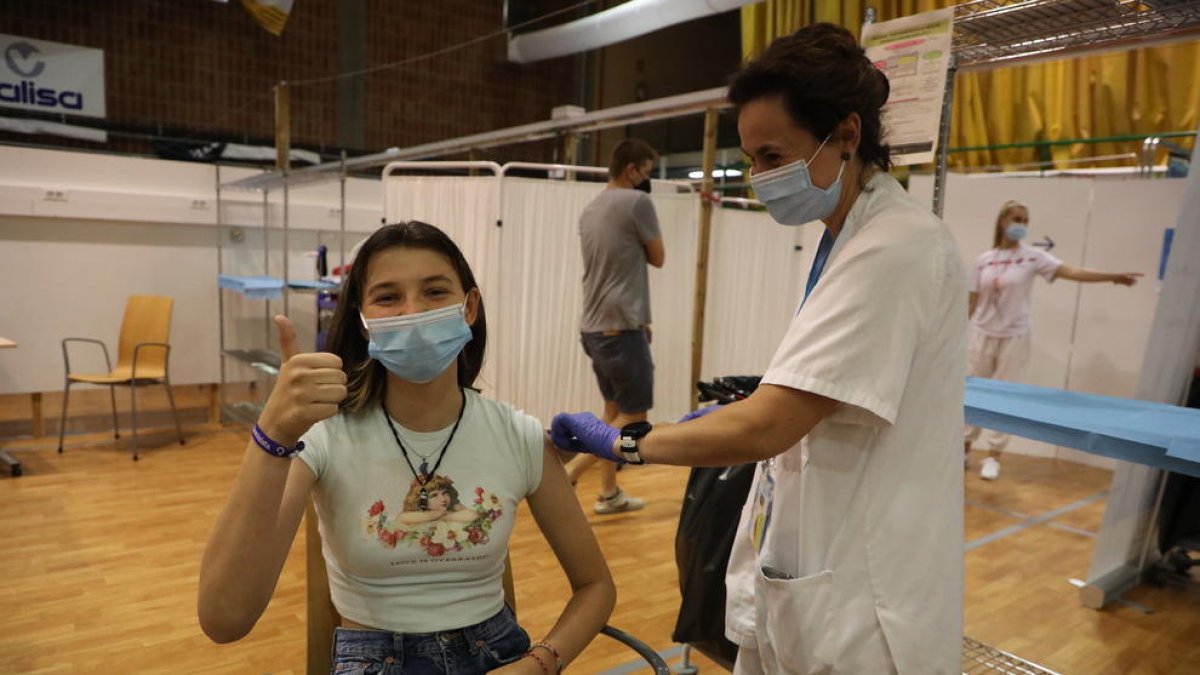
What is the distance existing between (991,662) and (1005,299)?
286cm

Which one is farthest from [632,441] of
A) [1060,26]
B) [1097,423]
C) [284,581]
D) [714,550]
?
[284,581]

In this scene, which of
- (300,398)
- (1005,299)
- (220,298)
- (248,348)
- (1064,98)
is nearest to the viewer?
(300,398)

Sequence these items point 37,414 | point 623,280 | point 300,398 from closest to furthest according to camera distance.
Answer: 1. point 300,398
2. point 623,280
3. point 37,414

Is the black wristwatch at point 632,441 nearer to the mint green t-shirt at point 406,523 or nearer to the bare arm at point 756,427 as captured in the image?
the bare arm at point 756,427

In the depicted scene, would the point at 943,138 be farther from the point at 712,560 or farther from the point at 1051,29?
the point at 712,560

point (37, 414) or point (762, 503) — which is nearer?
point (762, 503)

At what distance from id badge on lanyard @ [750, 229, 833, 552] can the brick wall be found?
5919mm

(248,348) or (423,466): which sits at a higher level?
(423,466)

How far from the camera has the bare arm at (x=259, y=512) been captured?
923 mm

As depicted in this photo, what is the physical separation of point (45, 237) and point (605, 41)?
14.7ft

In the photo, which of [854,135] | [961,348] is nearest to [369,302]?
[854,135]

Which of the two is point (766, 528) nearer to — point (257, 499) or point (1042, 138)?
point (257, 499)

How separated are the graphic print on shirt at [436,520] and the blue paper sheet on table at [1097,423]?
47.8 inches

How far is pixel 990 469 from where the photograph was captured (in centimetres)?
437
